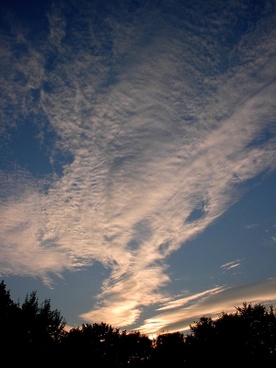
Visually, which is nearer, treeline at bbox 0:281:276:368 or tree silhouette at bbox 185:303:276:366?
treeline at bbox 0:281:276:368

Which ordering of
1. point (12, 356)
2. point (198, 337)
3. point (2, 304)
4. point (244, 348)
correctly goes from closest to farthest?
point (12, 356), point (2, 304), point (244, 348), point (198, 337)

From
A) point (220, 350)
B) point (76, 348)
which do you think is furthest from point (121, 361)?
point (220, 350)

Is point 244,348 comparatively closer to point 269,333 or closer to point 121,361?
point 269,333

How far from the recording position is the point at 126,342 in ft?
198

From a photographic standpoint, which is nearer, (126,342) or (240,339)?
(240,339)

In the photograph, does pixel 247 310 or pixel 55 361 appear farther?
pixel 247 310

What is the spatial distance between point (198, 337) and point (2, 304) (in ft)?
118

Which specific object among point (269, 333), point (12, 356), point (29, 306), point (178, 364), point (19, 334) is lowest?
point (178, 364)

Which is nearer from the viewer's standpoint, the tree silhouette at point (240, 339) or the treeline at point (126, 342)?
the treeline at point (126, 342)

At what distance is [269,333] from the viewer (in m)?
41.9

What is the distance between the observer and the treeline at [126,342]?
29.2m

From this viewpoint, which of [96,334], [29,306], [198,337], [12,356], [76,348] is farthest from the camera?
[96,334]

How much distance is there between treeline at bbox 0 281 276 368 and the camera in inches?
1149

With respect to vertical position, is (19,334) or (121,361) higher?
(19,334)
